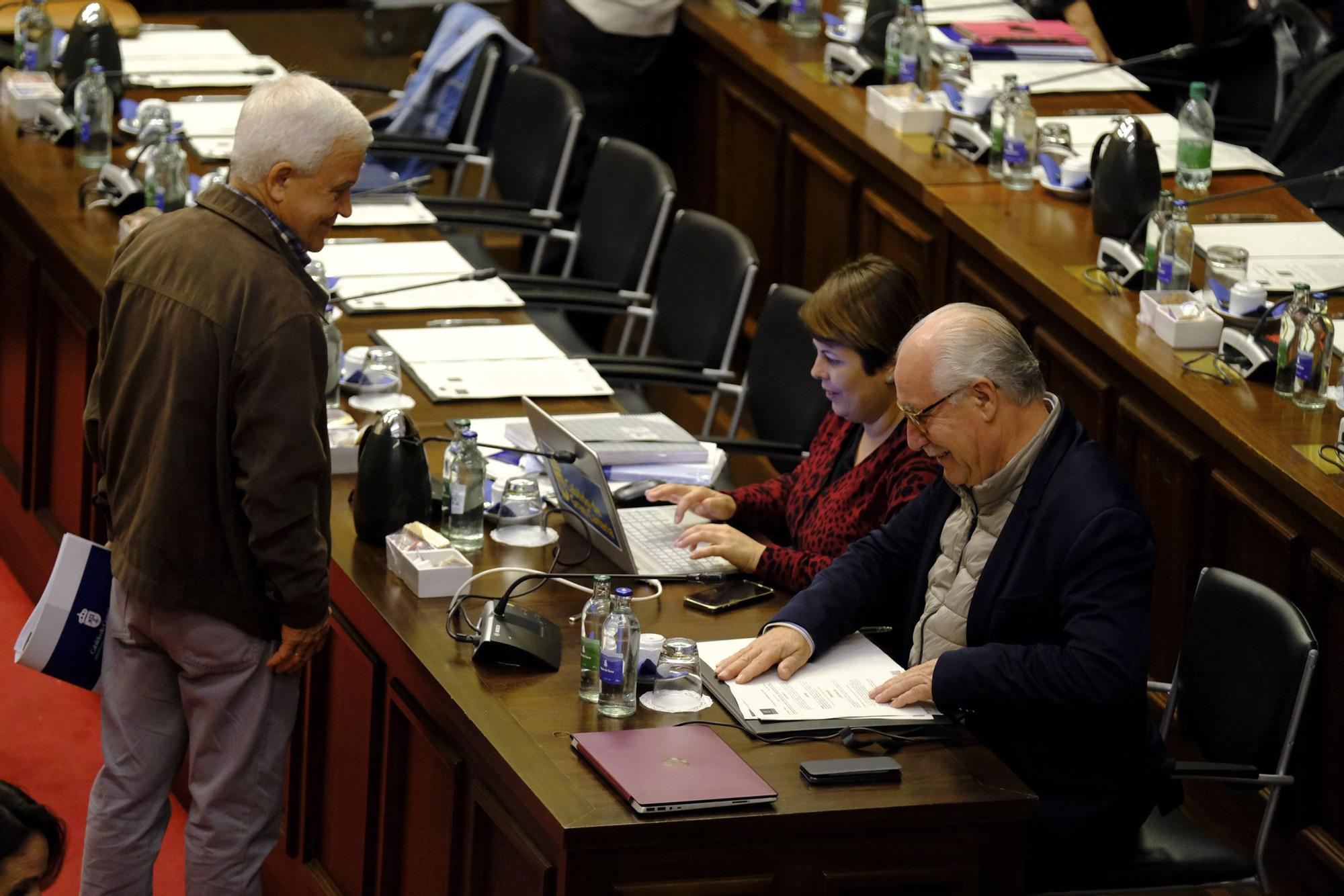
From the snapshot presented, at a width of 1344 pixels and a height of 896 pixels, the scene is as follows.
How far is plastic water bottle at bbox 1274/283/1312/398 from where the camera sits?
3.79 meters

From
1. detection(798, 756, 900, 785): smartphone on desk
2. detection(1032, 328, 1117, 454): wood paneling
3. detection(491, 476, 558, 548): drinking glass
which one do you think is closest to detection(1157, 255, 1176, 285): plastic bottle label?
detection(1032, 328, 1117, 454): wood paneling

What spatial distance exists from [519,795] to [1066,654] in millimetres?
782

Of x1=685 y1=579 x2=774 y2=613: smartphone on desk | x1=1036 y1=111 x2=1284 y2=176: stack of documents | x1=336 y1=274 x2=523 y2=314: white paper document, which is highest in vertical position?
x1=1036 y1=111 x2=1284 y2=176: stack of documents

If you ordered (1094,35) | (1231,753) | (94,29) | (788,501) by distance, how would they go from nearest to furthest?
(1231,753), (788,501), (94,29), (1094,35)

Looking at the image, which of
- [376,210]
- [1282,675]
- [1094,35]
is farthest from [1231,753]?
[1094,35]

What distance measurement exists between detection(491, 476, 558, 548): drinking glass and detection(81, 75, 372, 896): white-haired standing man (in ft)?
1.57

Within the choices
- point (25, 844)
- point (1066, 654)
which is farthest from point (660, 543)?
point (25, 844)

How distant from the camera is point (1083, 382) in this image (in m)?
4.31

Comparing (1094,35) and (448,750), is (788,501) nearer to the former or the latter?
(448,750)

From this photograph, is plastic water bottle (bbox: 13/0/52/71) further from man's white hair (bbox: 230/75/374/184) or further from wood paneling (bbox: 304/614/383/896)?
man's white hair (bbox: 230/75/374/184)

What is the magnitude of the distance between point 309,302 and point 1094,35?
151 inches

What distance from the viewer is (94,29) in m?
5.61

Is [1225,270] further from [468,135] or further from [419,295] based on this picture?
[468,135]

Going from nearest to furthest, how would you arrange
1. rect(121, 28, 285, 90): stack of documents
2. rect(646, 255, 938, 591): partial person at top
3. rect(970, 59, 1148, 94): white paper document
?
rect(646, 255, 938, 591): partial person at top < rect(970, 59, 1148, 94): white paper document < rect(121, 28, 285, 90): stack of documents
